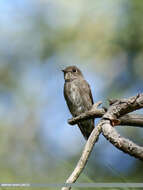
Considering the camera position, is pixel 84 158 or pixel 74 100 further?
pixel 74 100

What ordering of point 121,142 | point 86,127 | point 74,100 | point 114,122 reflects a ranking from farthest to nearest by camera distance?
point 74,100, point 86,127, point 114,122, point 121,142

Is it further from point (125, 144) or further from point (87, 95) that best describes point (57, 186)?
point (87, 95)

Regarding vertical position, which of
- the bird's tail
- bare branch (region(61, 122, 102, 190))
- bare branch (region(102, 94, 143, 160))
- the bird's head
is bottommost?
the bird's tail

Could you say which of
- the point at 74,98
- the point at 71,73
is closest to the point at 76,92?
the point at 74,98

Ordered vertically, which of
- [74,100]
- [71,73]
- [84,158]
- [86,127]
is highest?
[84,158]

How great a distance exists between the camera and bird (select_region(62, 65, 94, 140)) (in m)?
3.89

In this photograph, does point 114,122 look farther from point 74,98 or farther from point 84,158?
point 74,98

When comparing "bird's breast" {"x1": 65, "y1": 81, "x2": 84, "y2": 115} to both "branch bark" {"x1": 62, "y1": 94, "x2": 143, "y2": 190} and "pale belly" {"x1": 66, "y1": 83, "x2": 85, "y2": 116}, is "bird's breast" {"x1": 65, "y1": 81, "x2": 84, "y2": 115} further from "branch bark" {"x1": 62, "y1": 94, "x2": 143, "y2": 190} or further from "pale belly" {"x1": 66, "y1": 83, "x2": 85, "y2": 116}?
"branch bark" {"x1": 62, "y1": 94, "x2": 143, "y2": 190}

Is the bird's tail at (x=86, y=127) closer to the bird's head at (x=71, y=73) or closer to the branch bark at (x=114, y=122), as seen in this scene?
the bird's head at (x=71, y=73)

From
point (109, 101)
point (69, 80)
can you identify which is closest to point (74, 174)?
point (109, 101)

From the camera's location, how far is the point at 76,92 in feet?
12.9

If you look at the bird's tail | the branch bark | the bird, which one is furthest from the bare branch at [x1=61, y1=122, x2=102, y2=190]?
the bird

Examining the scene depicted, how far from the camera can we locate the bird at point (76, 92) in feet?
12.8

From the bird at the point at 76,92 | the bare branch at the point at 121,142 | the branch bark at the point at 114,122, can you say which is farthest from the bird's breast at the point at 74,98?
the bare branch at the point at 121,142
